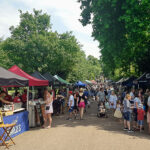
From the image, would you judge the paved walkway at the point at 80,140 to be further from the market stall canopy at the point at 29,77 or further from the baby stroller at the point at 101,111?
the baby stroller at the point at 101,111

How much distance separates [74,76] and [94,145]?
3359 centimetres

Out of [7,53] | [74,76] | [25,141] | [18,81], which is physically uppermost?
[7,53]

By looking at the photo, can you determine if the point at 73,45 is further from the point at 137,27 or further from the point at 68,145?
the point at 68,145

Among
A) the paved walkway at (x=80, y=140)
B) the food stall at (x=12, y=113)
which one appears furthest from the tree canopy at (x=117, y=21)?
the food stall at (x=12, y=113)

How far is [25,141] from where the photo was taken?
23.7 feet

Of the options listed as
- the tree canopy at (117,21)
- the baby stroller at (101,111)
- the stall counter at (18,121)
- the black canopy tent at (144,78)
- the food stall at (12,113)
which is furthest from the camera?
the black canopy tent at (144,78)

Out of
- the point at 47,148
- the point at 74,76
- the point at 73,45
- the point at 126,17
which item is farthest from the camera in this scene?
→ the point at 74,76

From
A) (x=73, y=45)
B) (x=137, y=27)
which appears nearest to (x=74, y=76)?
(x=73, y=45)

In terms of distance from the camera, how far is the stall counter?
7.67m

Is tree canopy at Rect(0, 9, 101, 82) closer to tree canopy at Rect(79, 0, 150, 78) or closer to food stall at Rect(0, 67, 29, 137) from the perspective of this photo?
tree canopy at Rect(79, 0, 150, 78)

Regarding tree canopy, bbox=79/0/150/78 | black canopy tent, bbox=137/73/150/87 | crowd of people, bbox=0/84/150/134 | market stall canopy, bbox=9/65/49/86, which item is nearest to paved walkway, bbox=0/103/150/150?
crowd of people, bbox=0/84/150/134

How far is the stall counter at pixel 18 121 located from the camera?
25.2ft

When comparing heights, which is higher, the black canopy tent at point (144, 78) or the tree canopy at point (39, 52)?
the tree canopy at point (39, 52)

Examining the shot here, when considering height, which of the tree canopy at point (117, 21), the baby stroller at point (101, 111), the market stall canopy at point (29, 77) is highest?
the tree canopy at point (117, 21)
